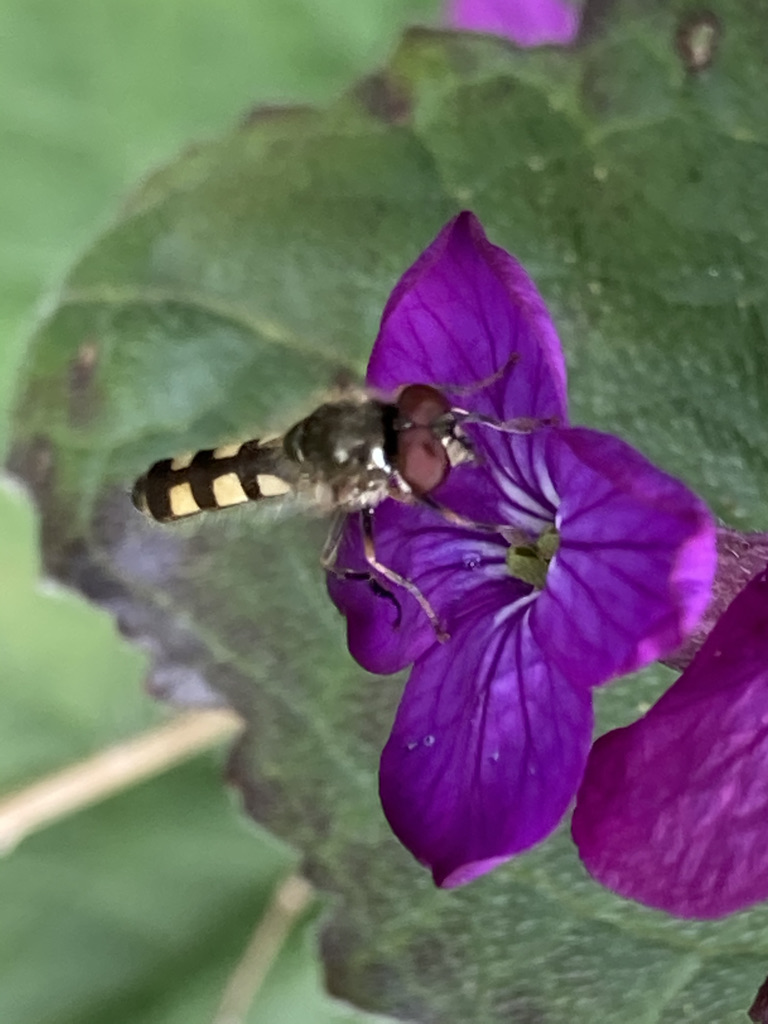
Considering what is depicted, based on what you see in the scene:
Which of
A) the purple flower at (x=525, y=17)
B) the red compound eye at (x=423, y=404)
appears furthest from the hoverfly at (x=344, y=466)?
the purple flower at (x=525, y=17)

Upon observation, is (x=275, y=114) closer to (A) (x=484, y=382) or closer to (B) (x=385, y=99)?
(B) (x=385, y=99)

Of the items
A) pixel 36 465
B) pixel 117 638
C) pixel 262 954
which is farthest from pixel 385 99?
pixel 262 954

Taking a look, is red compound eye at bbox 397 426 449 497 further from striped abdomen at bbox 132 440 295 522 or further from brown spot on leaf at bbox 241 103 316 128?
brown spot on leaf at bbox 241 103 316 128

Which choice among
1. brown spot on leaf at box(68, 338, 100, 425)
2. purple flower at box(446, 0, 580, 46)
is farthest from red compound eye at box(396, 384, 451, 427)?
purple flower at box(446, 0, 580, 46)

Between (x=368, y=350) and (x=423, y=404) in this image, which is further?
(x=368, y=350)

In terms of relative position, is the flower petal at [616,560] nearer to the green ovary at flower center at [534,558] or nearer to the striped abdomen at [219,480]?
the green ovary at flower center at [534,558]

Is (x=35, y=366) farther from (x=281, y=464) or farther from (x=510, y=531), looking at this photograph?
(x=510, y=531)
